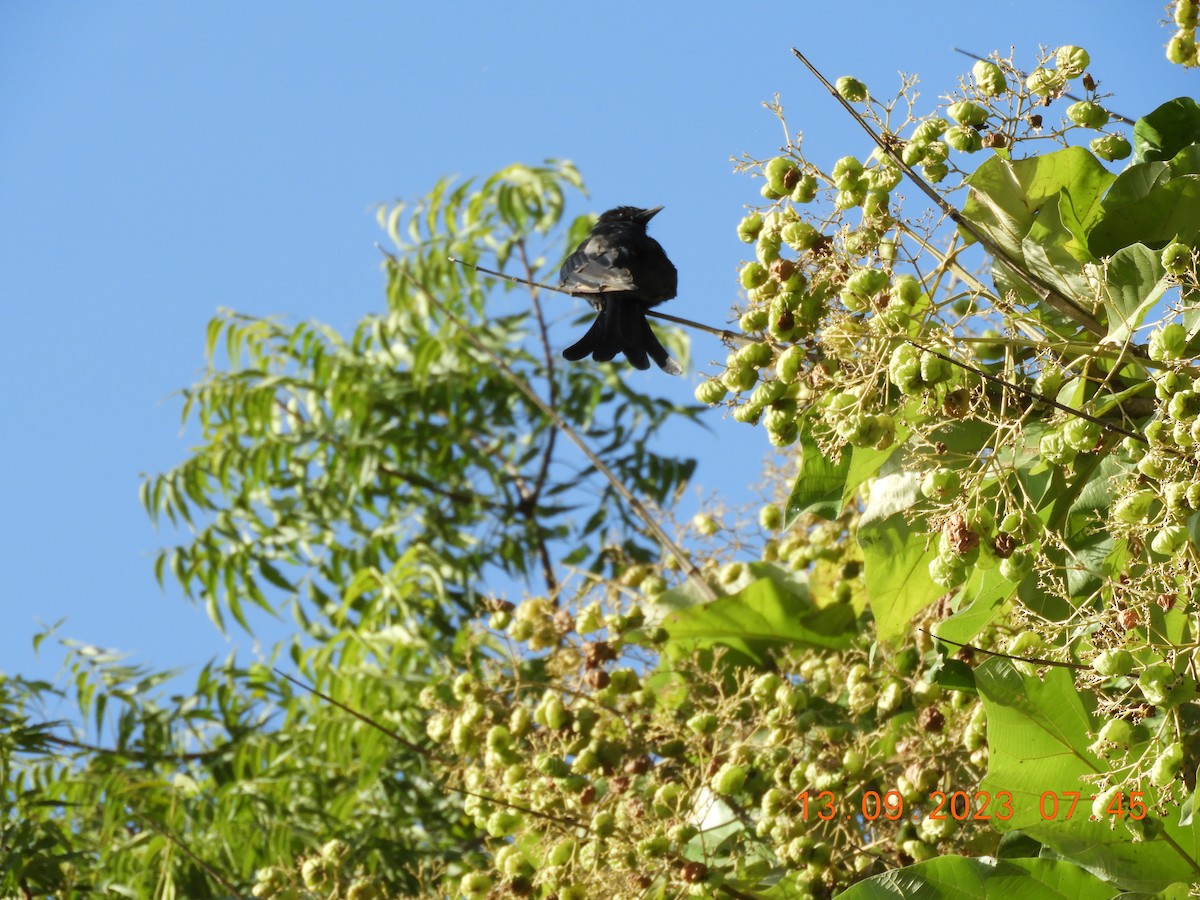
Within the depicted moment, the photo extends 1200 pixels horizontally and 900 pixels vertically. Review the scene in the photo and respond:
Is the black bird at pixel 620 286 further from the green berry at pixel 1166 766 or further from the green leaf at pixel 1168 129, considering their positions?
the green berry at pixel 1166 766

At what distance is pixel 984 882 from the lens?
1.88 m

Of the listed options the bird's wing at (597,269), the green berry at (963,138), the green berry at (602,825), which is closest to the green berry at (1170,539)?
the green berry at (963,138)

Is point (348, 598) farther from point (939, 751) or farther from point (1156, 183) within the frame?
point (1156, 183)

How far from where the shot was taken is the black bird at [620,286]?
293 centimetres

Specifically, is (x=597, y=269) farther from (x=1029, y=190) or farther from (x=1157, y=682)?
(x=1157, y=682)

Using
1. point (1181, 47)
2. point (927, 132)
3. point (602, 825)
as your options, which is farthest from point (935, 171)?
point (602, 825)

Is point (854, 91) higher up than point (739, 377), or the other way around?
point (854, 91)

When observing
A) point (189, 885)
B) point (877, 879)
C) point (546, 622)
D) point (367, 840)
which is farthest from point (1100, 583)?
point (189, 885)

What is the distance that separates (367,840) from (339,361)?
2.11 m

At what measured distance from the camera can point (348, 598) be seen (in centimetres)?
395

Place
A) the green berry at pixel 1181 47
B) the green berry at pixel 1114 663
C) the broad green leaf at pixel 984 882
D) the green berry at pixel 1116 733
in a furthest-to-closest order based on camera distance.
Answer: the green berry at pixel 1181 47 < the broad green leaf at pixel 984 882 < the green berry at pixel 1116 733 < the green berry at pixel 1114 663

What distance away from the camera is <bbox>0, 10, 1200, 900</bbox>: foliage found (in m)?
1.83

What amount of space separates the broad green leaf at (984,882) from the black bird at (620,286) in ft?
3.72
